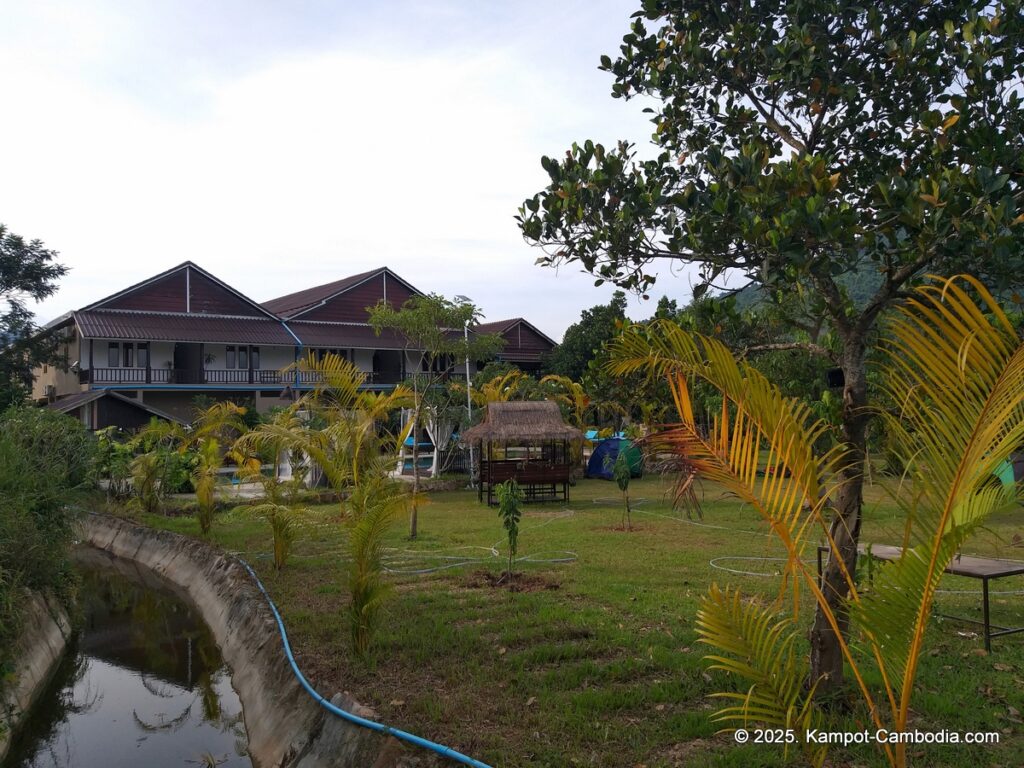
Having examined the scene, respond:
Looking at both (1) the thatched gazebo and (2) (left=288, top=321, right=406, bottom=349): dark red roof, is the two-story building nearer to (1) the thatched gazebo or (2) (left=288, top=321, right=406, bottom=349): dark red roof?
(2) (left=288, top=321, right=406, bottom=349): dark red roof

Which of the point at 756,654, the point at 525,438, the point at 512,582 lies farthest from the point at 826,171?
the point at 525,438

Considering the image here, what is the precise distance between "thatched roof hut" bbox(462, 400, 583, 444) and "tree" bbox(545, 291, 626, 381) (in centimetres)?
1378

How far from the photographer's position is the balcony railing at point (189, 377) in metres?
26.8

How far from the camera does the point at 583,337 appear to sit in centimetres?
3294

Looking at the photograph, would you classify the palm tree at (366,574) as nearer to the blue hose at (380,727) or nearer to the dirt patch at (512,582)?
the blue hose at (380,727)

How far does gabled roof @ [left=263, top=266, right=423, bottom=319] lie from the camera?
31.7 metres

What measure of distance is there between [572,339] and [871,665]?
28227 millimetres

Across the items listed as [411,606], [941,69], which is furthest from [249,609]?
[941,69]

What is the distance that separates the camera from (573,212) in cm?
550

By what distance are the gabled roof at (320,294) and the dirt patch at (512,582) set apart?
2397 centimetres

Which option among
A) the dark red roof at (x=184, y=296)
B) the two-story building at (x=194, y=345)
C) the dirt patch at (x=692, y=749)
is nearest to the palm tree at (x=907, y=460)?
the dirt patch at (x=692, y=749)

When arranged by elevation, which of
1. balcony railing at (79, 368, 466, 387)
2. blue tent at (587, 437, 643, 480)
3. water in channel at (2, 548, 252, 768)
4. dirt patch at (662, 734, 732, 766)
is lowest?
water in channel at (2, 548, 252, 768)

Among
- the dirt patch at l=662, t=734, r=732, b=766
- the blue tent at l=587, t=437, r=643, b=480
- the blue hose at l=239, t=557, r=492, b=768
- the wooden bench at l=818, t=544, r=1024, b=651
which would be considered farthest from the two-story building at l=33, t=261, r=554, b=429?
the dirt patch at l=662, t=734, r=732, b=766

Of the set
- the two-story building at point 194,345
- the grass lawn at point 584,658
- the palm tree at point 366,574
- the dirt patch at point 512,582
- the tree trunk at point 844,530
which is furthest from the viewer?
the two-story building at point 194,345
